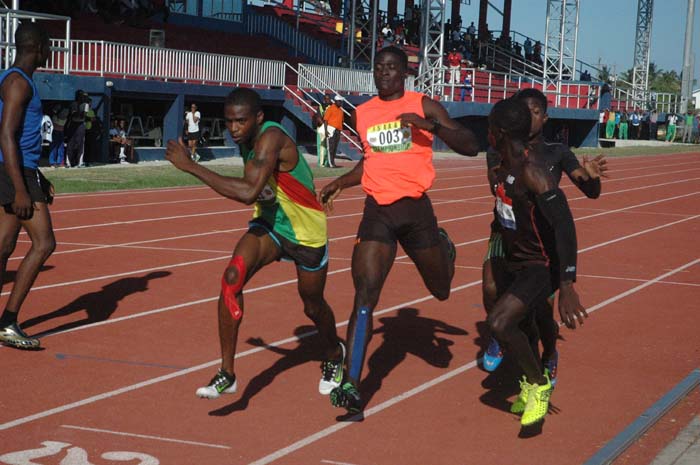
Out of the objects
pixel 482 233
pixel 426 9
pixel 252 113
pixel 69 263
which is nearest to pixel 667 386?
pixel 252 113

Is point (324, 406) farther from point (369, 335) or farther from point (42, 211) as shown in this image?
point (42, 211)

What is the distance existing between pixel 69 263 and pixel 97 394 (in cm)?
566

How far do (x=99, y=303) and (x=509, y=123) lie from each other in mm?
4806

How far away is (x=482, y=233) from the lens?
16969 mm

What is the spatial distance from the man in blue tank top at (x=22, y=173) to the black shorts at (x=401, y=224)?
97.6 inches

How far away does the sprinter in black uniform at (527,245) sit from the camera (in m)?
6.41

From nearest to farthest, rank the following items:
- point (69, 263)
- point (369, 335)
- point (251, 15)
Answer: point (369, 335) → point (69, 263) → point (251, 15)

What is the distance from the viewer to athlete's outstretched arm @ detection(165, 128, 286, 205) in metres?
6.27

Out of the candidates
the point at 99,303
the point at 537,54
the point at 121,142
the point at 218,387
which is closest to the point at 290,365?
the point at 218,387

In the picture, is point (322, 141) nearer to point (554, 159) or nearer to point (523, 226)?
point (554, 159)

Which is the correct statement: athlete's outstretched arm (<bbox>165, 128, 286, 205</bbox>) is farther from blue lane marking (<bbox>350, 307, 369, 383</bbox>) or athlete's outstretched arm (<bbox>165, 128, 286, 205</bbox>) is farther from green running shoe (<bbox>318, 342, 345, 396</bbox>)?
green running shoe (<bbox>318, 342, 345, 396</bbox>)

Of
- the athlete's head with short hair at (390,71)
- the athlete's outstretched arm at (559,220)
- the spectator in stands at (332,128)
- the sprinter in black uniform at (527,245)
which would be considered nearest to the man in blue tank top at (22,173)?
the athlete's head with short hair at (390,71)

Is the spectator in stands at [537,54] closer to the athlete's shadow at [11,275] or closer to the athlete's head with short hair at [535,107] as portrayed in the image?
the athlete's shadow at [11,275]

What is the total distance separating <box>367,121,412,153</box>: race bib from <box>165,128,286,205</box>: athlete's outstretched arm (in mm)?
690
